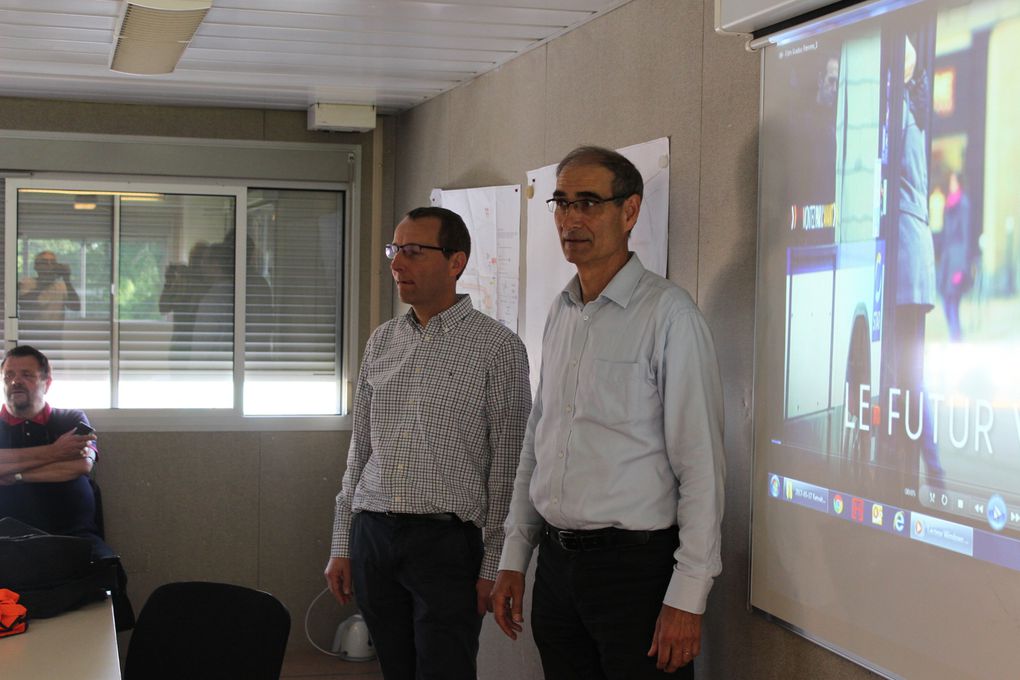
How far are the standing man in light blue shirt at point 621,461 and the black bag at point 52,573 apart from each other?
1.23 meters

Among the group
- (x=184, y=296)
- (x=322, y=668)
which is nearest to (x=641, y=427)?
(x=322, y=668)

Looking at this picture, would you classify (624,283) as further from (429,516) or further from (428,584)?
(428,584)

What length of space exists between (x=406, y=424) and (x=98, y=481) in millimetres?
2900

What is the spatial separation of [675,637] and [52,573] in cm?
163

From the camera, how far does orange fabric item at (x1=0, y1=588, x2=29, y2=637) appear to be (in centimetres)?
247

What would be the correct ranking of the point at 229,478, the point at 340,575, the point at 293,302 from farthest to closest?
the point at 293,302 → the point at 229,478 → the point at 340,575

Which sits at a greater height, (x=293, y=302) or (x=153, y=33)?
(x=153, y=33)

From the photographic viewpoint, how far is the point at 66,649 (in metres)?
2.39

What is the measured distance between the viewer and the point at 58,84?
4.55m

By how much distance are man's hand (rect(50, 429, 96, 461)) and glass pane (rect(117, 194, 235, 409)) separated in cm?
76

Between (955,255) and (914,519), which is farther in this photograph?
(914,519)

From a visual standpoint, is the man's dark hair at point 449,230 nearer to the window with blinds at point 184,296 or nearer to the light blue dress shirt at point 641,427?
the light blue dress shirt at point 641,427

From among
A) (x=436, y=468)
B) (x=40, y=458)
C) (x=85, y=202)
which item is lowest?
(x=40, y=458)

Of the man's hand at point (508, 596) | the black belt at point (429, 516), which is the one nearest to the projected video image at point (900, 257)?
the man's hand at point (508, 596)
